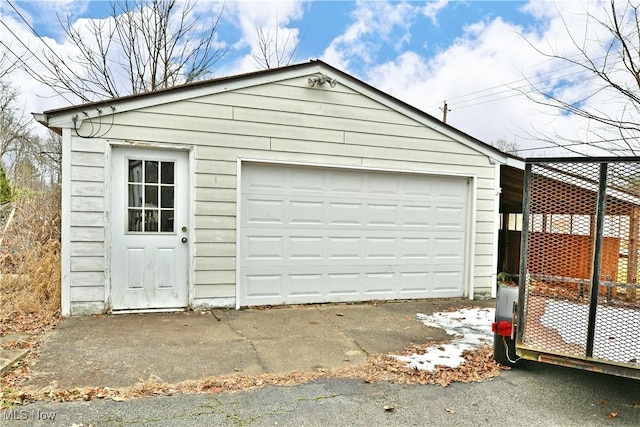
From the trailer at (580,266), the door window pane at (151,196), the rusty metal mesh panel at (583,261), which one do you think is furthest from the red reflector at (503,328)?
the door window pane at (151,196)

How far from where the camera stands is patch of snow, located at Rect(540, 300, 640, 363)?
2.79 metres

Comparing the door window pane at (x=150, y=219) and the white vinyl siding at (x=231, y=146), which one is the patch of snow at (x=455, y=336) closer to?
the white vinyl siding at (x=231, y=146)

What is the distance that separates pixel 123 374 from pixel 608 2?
865 centimetres

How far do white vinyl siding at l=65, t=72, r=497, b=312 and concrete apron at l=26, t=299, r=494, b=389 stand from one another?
2.11ft

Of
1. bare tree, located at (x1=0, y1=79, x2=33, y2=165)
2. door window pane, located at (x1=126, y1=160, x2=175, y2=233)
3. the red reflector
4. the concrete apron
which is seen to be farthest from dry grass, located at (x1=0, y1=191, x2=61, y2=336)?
bare tree, located at (x1=0, y1=79, x2=33, y2=165)

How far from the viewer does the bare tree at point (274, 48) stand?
457 inches

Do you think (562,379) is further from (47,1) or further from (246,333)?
(47,1)

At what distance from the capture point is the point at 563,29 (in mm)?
6734

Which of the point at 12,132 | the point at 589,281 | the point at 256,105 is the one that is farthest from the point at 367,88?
the point at 12,132

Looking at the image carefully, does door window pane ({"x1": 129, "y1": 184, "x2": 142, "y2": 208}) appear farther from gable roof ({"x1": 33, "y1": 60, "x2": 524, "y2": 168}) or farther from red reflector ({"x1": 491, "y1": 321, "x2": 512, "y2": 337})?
red reflector ({"x1": 491, "y1": 321, "x2": 512, "y2": 337})

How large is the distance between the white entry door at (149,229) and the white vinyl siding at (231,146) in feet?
0.44
